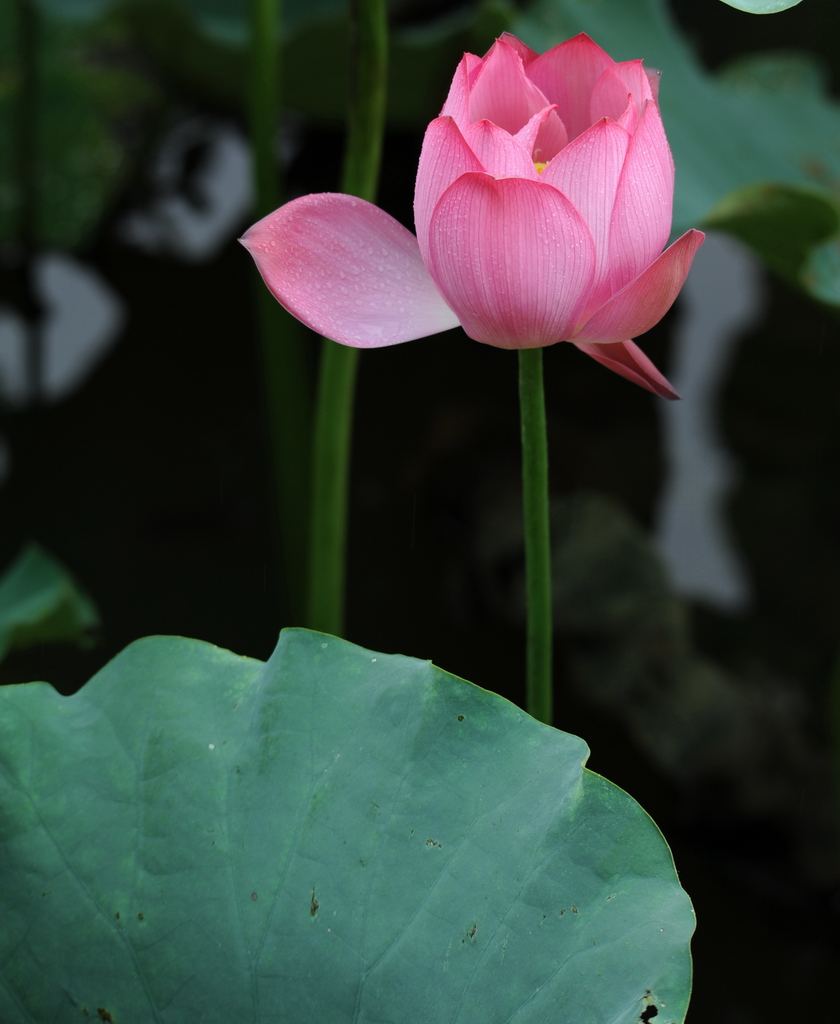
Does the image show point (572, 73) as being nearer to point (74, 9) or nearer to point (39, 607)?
point (39, 607)

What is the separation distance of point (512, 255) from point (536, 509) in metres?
0.14

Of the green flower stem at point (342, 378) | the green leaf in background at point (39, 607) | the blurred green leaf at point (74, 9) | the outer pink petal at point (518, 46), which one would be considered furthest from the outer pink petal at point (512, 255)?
the blurred green leaf at point (74, 9)

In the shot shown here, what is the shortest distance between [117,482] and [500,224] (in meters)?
1.46

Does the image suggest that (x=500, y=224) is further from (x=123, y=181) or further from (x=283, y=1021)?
(x=123, y=181)

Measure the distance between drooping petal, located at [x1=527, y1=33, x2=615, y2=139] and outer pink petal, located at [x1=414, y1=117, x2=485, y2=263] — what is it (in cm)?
10

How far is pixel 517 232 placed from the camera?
16.5 inches

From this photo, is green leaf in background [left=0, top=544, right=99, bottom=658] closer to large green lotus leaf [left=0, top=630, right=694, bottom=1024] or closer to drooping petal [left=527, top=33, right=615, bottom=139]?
large green lotus leaf [left=0, top=630, right=694, bottom=1024]

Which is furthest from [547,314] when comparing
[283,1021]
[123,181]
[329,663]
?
[123,181]

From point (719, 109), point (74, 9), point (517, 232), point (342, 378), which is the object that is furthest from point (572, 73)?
point (74, 9)

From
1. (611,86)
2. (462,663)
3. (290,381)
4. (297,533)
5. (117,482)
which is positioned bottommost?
(462,663)

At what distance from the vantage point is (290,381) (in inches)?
47.2

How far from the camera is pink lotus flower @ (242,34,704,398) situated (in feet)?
1.38

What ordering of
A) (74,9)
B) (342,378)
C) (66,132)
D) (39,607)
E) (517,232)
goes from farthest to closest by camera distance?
(66,132) → (74,9) → (39,607) → (342,378) → (517,232)

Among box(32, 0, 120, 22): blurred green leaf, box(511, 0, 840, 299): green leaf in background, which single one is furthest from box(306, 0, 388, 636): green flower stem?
box(32, 0, 120, 22): blurred green leaf
